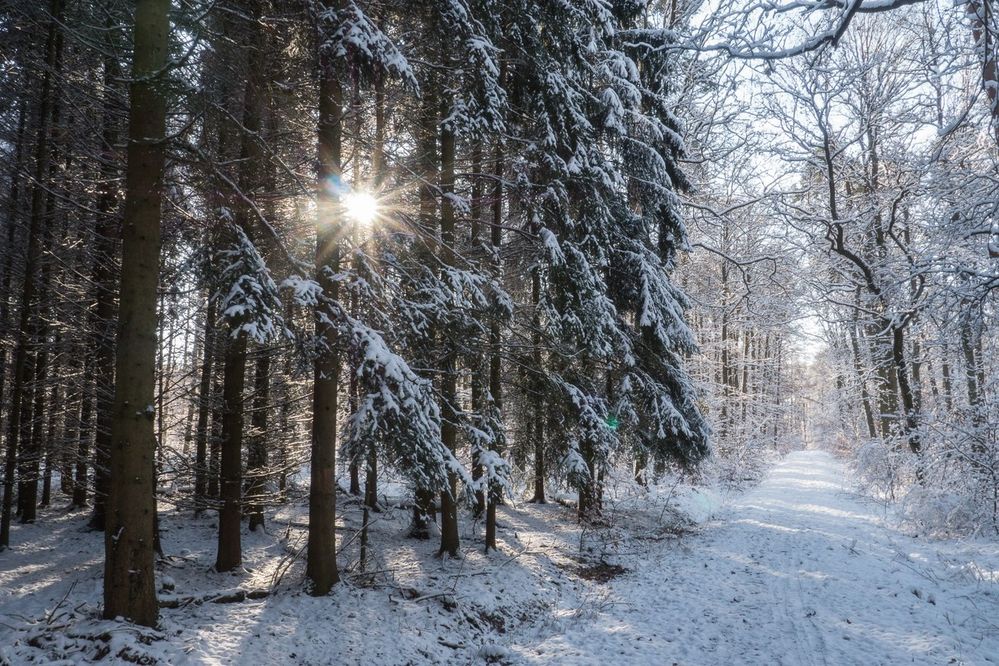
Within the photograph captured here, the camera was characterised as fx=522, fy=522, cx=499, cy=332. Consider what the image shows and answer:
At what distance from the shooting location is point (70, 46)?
34.2 ft

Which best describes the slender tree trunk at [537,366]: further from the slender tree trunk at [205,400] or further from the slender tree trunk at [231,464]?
the slender tree trunk at [205,400]

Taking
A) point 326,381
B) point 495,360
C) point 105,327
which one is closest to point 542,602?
point 495,360

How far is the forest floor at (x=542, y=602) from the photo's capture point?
563 centimetres

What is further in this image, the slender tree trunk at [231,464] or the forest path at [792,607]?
the slender tree trunk at [231,464]

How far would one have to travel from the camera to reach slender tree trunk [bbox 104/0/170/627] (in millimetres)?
4977

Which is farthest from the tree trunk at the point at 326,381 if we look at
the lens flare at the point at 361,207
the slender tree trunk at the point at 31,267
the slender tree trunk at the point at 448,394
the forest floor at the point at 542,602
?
the slender tree trunk at the point at 31,267

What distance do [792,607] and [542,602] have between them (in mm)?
3614

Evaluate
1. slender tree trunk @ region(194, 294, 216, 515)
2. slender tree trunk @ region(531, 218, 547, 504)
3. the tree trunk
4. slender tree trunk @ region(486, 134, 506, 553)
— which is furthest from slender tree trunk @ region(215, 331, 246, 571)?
slender tree trunk @ region(531, 218, 547, 504)

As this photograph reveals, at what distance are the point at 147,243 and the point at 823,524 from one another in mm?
14766

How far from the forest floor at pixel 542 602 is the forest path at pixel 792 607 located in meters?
0.03

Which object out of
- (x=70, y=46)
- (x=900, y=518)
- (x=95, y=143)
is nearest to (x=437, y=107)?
(x=95, y=143)

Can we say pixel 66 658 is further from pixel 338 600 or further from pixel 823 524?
pixel 823 524

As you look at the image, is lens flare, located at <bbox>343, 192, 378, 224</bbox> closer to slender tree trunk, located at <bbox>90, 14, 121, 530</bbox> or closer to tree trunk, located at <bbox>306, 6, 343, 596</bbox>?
tree trunk, located at <bbox>306, 6, 343, 596</bbox>

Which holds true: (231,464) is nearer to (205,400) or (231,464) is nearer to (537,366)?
(205,400)
